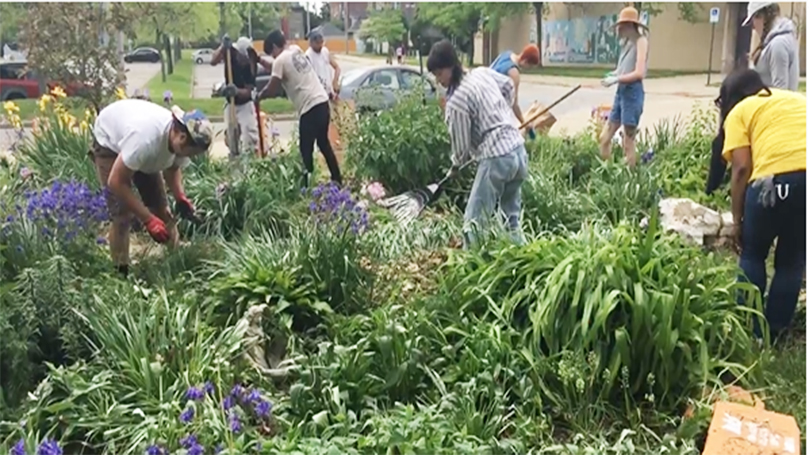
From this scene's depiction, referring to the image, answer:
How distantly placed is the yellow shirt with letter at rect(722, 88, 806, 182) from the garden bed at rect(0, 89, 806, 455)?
19.3 inches

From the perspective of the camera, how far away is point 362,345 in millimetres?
3057

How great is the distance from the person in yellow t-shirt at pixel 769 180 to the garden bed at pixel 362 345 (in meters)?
0.18

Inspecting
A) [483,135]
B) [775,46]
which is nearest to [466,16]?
[775,46]

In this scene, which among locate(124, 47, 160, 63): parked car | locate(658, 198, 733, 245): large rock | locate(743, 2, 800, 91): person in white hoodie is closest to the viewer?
locate(743, 2, 800, 91): person in white hoodie

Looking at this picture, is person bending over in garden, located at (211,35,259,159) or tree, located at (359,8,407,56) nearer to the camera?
person bending over in garden, located at (211,35,259,159)

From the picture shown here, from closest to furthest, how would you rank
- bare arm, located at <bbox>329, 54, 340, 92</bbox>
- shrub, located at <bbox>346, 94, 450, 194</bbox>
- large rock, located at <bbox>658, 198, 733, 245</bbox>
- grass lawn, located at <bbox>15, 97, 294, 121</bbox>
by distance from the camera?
large rock, located at <bbox>658, 198, 733, 245</bbox> < shrub, located at <bbox>346, 94, 450, 194</bbox> < grass lawn, located at <bbox>15, 97, 294, 121</bbox> < bare arm, located at <bbox>329, 54, 340, 92</bbox>

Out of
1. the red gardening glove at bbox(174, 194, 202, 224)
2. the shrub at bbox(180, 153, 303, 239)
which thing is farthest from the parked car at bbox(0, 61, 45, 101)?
the red gardening glove at bbox(174, 194, 202, 224)

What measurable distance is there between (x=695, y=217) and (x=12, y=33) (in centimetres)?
664

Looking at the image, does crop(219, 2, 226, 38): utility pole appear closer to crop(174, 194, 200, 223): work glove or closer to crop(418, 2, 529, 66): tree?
crop(418, 2, 529, 66): tree

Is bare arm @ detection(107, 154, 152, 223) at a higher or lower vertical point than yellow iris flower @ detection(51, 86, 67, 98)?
lower

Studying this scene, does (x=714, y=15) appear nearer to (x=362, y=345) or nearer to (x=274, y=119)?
(x=274, y=119)

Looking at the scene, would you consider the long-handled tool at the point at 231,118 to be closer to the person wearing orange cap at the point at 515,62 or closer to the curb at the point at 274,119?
the curb at the point at 274,119

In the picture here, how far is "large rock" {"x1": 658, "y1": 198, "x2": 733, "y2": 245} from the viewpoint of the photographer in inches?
194

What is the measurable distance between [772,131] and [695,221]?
5.58 ft
